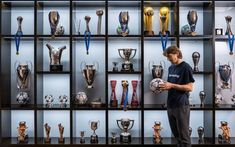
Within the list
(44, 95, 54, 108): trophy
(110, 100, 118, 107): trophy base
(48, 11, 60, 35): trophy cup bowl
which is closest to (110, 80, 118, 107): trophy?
(110, 100, 118, 107): trophy base

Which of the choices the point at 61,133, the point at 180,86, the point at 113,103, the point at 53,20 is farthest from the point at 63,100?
the point at 180,86

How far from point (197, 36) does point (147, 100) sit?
3.86 feet

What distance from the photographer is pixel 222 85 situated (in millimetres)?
4762

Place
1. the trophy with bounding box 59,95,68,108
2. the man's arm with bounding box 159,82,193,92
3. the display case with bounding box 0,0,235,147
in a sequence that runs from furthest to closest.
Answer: the trophy with bounding box 59,95,68,108, the display case with bounding box 0,0,235,147, the man's arm with bounding box 159,82,193,92

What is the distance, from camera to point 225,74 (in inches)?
185

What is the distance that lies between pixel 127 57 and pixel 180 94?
3.96 feet

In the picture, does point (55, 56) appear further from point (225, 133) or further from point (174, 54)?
point (225, 133)

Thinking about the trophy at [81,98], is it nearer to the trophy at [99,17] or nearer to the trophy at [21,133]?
the trophy at [21,133]

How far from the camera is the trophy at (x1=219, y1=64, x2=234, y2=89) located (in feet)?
15.4

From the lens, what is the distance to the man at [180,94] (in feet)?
12.3

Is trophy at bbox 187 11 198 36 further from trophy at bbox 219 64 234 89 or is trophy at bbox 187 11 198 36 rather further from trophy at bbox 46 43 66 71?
trophy at bbox 46 43 66 71

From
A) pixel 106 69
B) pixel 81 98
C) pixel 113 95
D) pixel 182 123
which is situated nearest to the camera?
pixel 182 123

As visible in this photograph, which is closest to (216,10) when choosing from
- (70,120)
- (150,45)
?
(150,45)

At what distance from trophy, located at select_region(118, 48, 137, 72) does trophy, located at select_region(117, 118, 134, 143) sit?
2.34 feet
